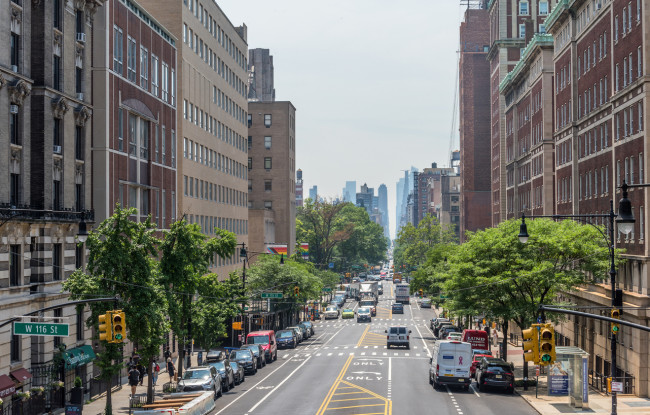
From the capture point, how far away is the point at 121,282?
37.3 meters

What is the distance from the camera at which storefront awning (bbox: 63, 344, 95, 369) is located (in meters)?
41.8

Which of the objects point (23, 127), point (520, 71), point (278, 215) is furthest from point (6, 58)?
point (278, 215)

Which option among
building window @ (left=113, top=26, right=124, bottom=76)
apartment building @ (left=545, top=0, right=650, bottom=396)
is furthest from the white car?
building window @ (left=113, top=26, right=124, bottom=76)

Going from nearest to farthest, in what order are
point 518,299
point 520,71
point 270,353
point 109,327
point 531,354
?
point 531,354 → point 109,327 → point 518,299 → point 270,353 → point 520,71

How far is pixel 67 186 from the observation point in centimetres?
4459

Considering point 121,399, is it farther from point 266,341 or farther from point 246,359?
point 266,341

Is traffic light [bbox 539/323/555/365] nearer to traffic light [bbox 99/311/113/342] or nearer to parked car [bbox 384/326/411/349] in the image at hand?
traffic light [bbox 99/311/113/342]

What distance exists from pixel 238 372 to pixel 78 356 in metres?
10.9

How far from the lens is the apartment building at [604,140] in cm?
4716

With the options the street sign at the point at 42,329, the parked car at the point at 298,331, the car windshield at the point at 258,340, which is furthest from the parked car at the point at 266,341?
the street sign at the point at 42,329

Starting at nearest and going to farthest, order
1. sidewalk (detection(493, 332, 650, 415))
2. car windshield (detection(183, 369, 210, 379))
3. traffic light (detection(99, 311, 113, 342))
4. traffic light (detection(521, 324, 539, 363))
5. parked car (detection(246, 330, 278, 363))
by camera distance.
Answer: traffic light (detection(521, 324, 539, 363)) → traffic light (detection(99, 311, 113, 342)) → sidewalk (detection(493, 332, 650, 415)) → car windshield (detection(183, 369, 210, 379)) → parked car (detection(246, 330, 278, 363))

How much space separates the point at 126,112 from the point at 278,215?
73.5 metres

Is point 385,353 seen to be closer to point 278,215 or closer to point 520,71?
point 520,71

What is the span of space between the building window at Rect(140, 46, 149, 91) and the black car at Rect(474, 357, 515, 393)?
30688 mm
